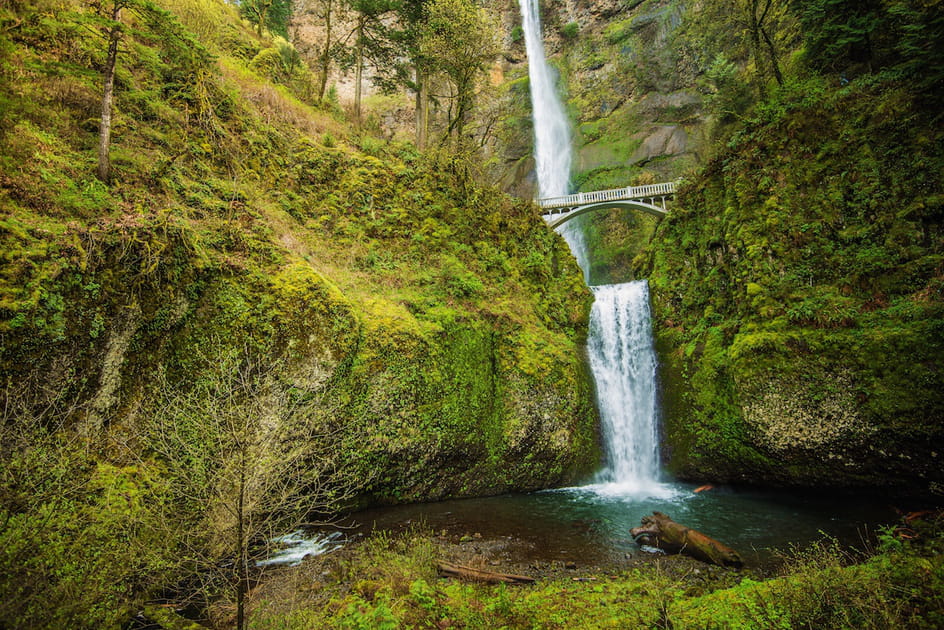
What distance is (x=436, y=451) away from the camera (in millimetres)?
9203

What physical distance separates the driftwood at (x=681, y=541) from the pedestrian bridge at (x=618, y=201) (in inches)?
649

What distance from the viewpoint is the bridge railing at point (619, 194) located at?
846 inches

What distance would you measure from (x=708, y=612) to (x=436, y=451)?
20.1ft

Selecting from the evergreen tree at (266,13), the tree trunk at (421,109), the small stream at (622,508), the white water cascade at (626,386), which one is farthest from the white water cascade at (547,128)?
the evergreen tree at (266,13)

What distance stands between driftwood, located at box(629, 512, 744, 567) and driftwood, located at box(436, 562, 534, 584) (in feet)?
9.32

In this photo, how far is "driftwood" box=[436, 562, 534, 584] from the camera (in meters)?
5.97

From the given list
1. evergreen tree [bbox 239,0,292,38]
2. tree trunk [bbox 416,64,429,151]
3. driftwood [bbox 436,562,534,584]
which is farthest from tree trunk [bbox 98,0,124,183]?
evergreen tree [bbox 239,0,292,38]

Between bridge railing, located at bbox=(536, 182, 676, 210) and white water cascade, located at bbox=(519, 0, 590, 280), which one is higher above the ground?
white water cascade, located at bbox=(519, 0, 590, 280)

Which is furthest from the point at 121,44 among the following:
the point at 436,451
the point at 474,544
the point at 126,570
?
the point at 474,544

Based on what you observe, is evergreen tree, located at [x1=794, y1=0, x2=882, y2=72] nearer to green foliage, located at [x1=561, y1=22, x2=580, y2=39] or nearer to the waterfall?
the waterfall

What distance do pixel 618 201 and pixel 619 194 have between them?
832 millimetres

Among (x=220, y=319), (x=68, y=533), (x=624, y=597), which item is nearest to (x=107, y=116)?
(x=220, y=319)

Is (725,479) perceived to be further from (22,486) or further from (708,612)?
(22,486)

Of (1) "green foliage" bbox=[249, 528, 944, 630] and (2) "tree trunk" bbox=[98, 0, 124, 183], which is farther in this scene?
(2) "tree trunk" bbox=[98, 0, 124, 183]
